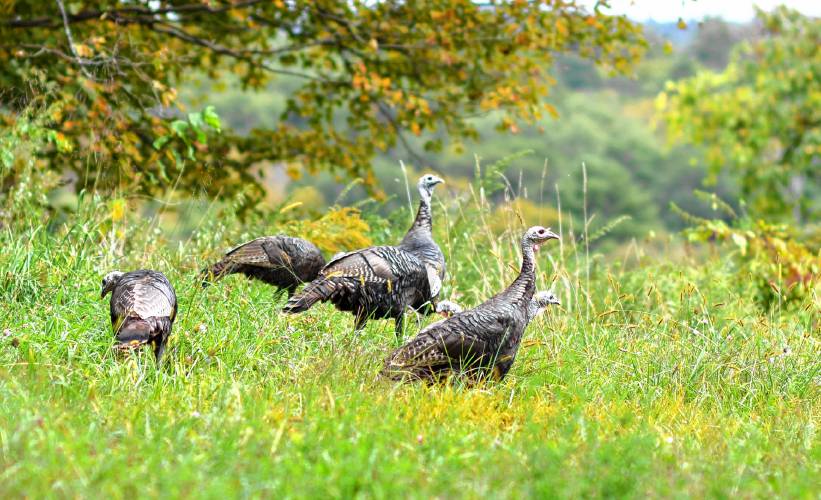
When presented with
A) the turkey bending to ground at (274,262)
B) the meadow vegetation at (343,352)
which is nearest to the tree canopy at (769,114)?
the meadow vegetation at (343,352)

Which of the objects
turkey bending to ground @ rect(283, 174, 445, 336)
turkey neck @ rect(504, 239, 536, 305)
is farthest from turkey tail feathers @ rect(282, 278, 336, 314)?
turkey neck @ rect(504, 239, 536, 305)

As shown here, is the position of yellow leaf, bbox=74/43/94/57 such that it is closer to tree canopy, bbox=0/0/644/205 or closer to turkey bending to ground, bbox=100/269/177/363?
tree canopy, bbox=0/0/644/205

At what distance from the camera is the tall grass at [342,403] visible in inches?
171

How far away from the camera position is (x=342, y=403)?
209 inches

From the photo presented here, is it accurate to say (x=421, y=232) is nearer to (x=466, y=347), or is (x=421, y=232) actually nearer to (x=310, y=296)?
(x=310, y=296)

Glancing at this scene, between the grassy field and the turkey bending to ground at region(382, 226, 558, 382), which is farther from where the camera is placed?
the turkey bending to ground at region(382, 226, 558, 382)

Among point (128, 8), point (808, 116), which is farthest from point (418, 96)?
point (808, 116)

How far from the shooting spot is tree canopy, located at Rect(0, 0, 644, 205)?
1049 cm

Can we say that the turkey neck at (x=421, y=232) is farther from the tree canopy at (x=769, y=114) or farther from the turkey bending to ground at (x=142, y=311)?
the tree canopy at (x=769, y=114)

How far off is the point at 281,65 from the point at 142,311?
6.76 metres

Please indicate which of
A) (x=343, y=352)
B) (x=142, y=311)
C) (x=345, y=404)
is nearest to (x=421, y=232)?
(x=343, y=352)

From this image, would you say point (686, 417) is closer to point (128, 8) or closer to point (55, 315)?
point (55, 315)

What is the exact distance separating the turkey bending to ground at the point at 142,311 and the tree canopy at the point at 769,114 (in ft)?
61.7

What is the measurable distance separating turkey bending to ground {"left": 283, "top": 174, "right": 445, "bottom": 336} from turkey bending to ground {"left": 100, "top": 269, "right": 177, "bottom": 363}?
30.9 inches
